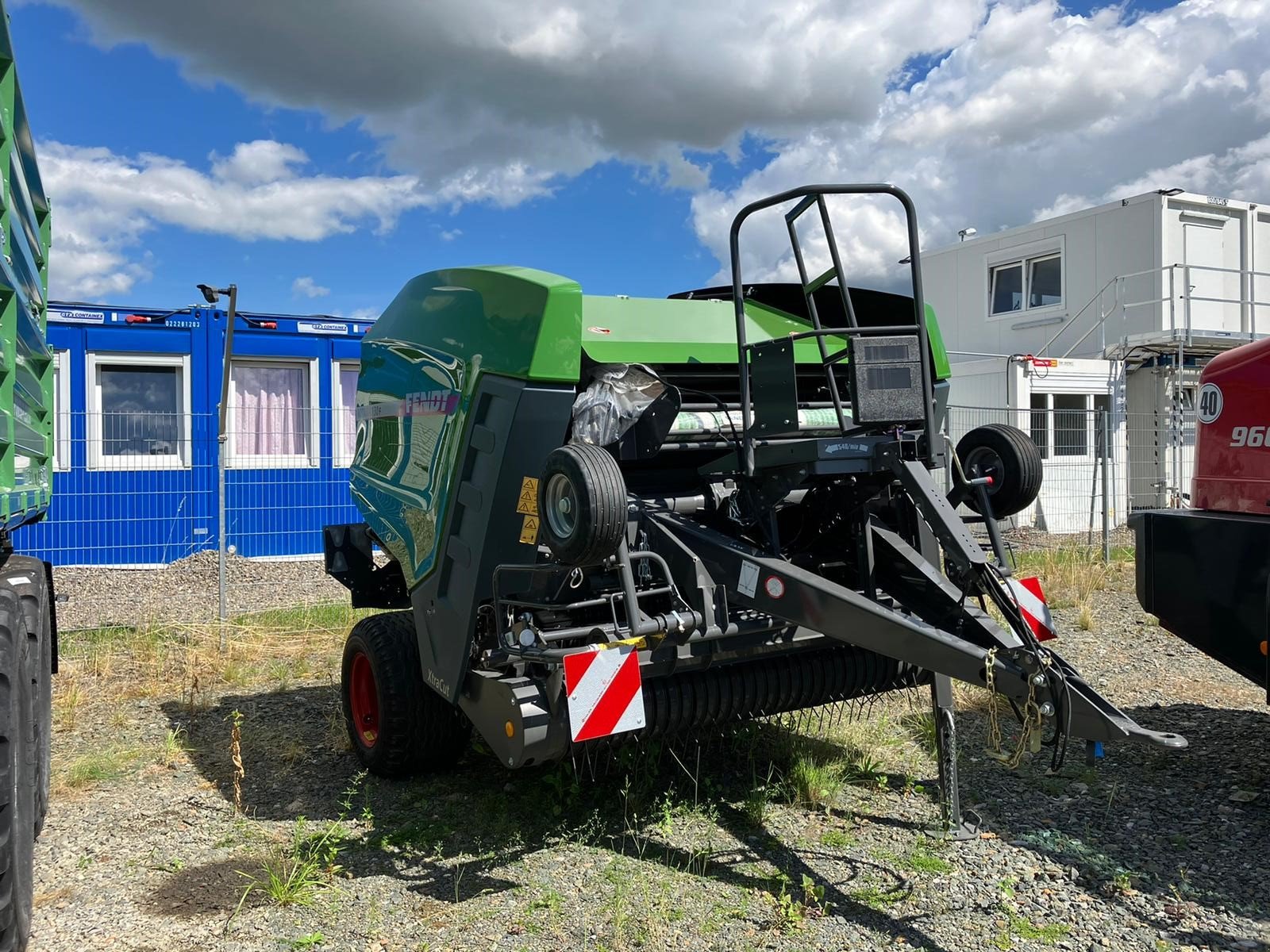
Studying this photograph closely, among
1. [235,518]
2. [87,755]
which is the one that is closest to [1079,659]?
[87,755]

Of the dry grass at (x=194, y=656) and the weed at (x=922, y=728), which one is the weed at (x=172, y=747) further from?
the weed at (x=922, y=728)

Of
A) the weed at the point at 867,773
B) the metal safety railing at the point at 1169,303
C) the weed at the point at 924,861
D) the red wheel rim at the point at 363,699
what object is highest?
the metal safety railing at the point at 1169,303

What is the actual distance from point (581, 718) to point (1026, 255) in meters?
15.2

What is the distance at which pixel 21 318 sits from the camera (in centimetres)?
389

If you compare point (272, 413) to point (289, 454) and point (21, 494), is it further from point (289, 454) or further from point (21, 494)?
point (21, 494)

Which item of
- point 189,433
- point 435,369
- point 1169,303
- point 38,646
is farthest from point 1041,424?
point 38,646

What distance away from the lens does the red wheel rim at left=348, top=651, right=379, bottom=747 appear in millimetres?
4984

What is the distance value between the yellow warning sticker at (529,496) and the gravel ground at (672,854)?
132 cm

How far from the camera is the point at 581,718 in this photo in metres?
3.46

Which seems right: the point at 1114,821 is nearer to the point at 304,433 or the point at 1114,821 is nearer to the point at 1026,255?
the point at 304,433

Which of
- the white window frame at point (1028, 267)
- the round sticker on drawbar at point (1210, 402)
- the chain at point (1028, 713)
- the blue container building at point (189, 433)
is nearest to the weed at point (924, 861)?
the chain at point (1028, 713)

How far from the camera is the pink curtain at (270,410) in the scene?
11.5 meters

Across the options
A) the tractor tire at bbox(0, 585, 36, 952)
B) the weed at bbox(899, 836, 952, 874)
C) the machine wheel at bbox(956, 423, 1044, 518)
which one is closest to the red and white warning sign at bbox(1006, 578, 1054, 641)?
the machine wheel at bbox(956, 423, 1044, 518)

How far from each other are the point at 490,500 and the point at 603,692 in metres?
0.89
